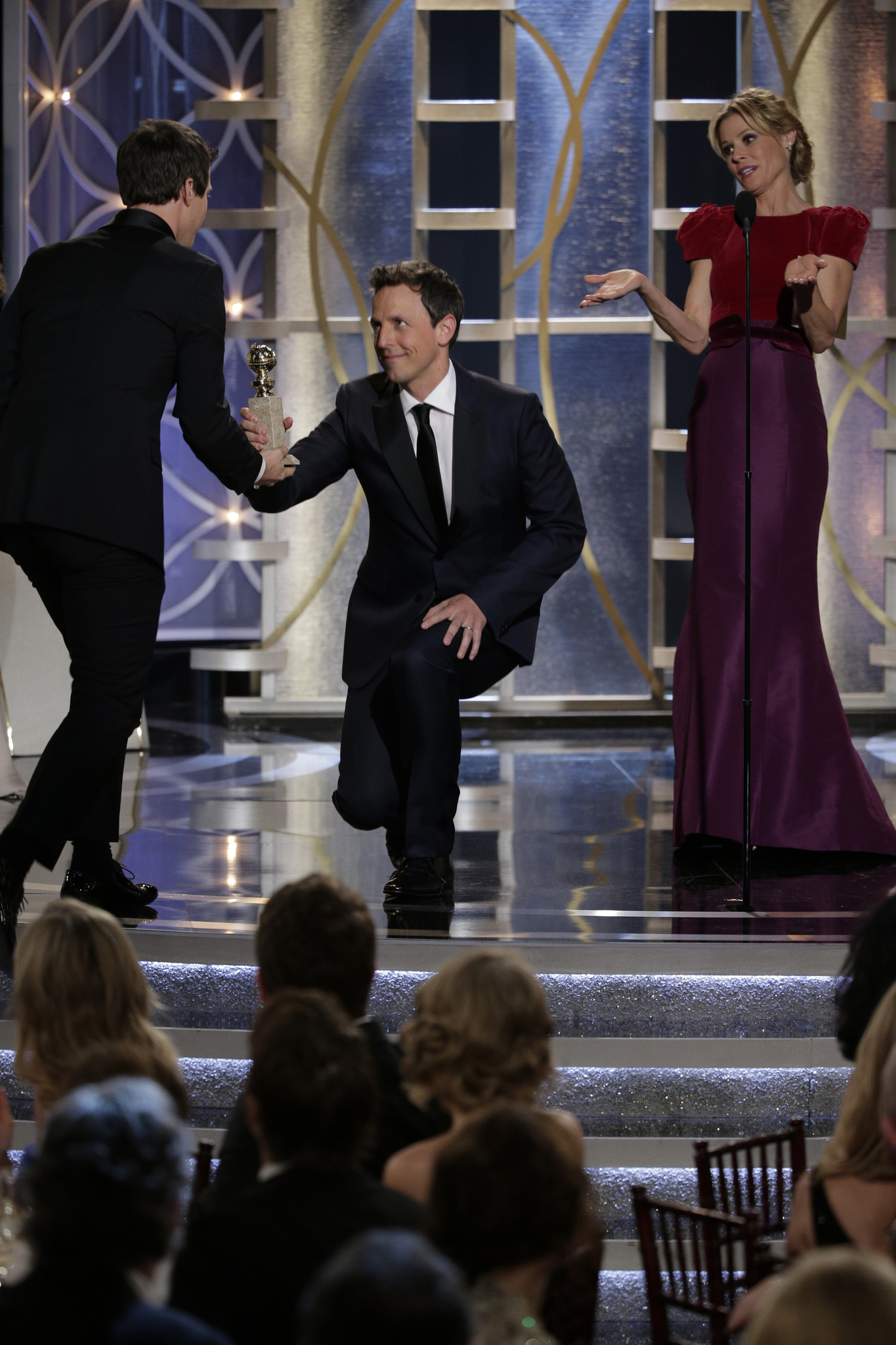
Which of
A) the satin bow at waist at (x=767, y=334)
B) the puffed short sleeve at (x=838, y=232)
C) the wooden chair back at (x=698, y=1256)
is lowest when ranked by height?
the wooden chair back at (x=698, y=1256)

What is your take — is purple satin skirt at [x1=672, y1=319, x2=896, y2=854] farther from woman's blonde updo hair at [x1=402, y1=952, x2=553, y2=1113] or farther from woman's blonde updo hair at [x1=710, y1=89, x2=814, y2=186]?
woman's blonde updo hair at [x1=402, y1=952, x2=553, y2=1113]

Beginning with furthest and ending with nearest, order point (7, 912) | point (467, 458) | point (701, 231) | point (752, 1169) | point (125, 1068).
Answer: point (701, 231) → point (467, 458) → point (7, 912) → point (752, 1169) → point (125, 1068)

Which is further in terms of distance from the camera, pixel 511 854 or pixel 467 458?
pixel 511 854

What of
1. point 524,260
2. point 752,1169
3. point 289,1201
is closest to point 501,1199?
point 289,1201

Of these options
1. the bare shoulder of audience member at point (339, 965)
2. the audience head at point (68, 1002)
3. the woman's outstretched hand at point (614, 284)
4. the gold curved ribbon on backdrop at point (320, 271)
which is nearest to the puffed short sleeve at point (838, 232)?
the woman's outstretched hand at point (614, 284)

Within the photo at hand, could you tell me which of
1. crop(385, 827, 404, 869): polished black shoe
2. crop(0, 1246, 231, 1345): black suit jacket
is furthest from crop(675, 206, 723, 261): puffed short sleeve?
crop(0, 1246, 231, 1345): black suit jacket

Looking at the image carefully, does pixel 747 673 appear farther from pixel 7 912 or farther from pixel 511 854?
pixel 7 912

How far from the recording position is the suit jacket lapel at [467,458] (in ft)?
12.5

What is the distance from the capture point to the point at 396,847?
3918 millimetres

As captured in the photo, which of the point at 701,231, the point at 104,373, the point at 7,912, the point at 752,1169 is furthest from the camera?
the point at 701,231

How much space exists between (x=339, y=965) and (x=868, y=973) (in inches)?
27.0

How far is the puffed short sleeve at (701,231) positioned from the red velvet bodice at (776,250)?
1.7 inches

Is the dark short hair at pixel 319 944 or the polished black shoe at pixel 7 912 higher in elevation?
the dark short hair at pixel 319 944

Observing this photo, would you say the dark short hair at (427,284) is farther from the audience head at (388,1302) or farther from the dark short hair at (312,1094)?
the audience head at (388,1302)
